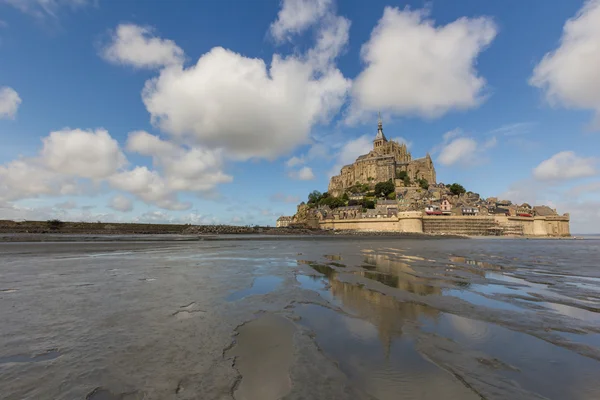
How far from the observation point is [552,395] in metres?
3.14

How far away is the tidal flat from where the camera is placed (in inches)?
127

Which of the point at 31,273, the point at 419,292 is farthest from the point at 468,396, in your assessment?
the point at 31,273

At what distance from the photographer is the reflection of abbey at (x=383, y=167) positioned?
120m

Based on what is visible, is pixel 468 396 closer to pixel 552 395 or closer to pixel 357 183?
pixel 552 395

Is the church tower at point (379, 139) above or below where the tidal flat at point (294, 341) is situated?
above

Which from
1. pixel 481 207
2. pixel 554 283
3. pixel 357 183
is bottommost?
pixel 554 283

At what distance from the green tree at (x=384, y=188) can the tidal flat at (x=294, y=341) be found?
104995 mm

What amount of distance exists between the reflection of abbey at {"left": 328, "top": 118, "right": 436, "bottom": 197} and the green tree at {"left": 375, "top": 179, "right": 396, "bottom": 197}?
374cm

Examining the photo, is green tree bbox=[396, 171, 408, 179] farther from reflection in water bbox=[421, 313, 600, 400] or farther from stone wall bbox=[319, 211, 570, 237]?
reflection in water bbox=[421, 313, 600, 400]

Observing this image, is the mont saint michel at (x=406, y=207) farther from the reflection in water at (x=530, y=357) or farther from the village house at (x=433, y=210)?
the reflection in water at (x=530, y=357)

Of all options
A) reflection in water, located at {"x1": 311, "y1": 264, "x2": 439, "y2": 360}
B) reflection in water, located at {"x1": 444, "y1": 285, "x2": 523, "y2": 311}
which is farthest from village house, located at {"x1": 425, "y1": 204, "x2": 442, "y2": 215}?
reflection in water, located at {"x1": 311, "y1": 264, "x2": 439, "y2": 360}

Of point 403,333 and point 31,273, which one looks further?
point 31,273

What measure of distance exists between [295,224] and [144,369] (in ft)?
A: 389

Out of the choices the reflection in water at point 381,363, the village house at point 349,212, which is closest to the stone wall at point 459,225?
the village house at point 349,212
